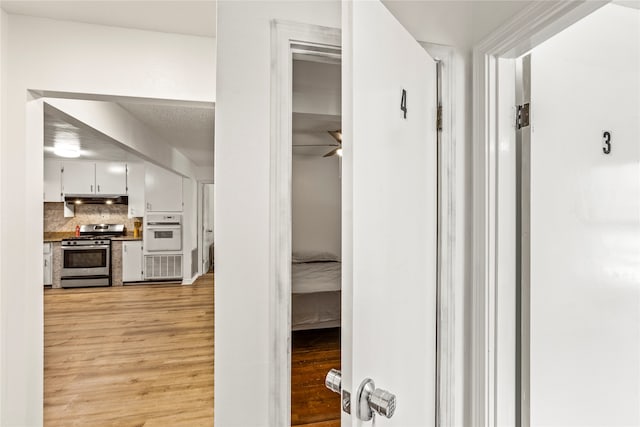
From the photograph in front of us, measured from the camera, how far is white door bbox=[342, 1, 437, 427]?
83 cm

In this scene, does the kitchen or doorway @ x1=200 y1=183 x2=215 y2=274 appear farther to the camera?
doorway @ x1=200 y1=183 x2=215 y2=274

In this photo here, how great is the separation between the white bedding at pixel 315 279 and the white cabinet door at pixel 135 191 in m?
5.04

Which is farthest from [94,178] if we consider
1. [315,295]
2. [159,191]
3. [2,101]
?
[2,101]

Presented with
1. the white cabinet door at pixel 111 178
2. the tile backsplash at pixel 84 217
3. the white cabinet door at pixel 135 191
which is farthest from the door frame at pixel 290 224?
A: the tile backsplash at pixel 84 217

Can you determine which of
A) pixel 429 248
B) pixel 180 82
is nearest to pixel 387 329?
pixel 429 248

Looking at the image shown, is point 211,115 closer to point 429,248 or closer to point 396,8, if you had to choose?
point 396,8

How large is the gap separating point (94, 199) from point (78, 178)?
0.51 m

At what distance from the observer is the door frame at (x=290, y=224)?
132cm

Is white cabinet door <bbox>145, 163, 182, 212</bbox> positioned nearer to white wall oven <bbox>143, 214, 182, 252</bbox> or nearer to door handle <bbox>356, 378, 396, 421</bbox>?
white wall oven <bbox>143, 214, 182, 252</bbox>

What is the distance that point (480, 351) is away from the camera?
54.3 inches

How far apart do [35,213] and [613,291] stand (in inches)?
114

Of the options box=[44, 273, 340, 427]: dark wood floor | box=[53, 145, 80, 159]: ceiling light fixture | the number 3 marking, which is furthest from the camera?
box=[53, 145, 80, 159]: ceiling light fixture

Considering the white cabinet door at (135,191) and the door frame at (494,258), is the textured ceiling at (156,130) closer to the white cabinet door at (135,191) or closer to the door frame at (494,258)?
the white cabinet door at (135,191)

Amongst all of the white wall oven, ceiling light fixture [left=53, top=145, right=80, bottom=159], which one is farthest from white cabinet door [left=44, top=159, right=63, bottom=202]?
the white wall oven
